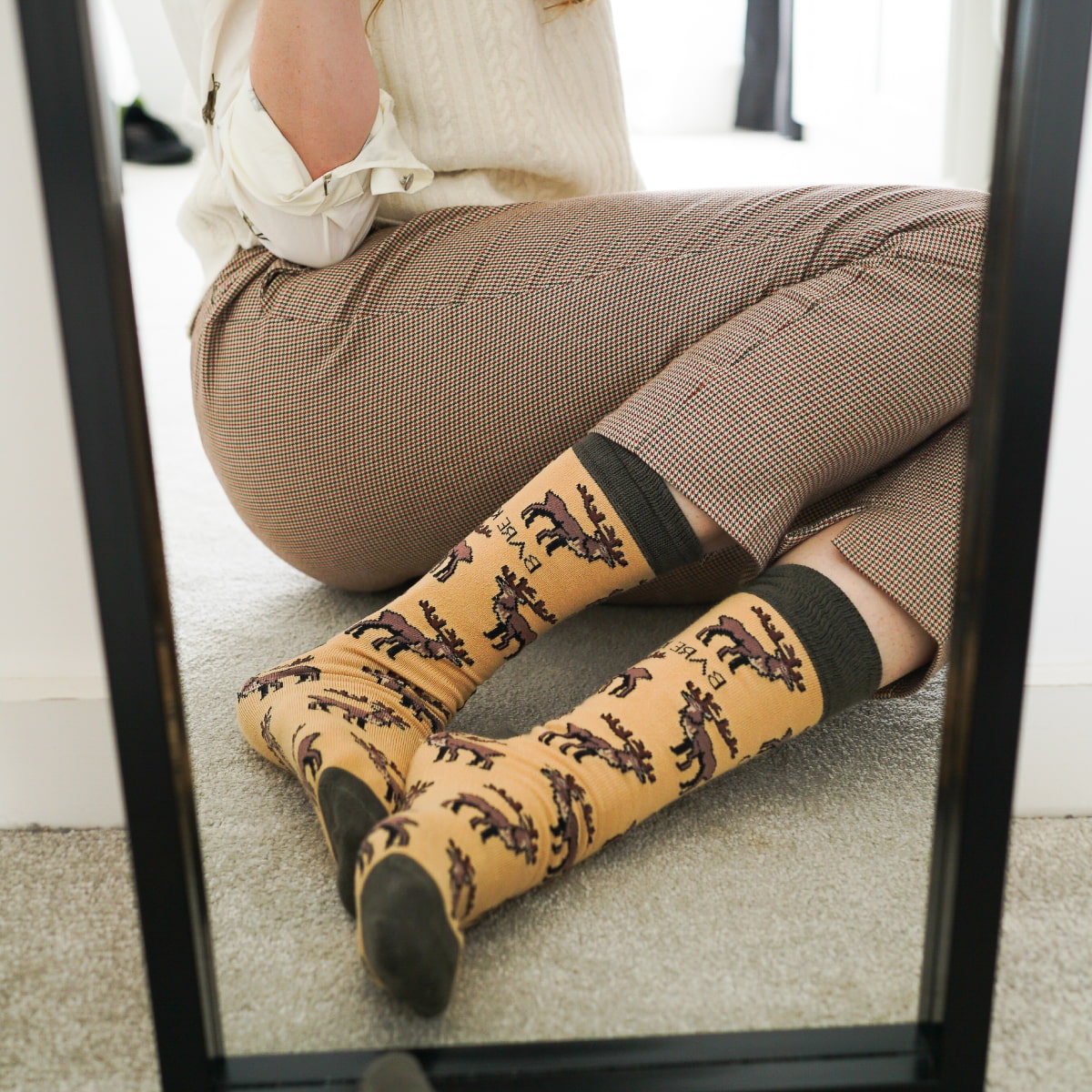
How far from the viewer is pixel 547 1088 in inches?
17.3

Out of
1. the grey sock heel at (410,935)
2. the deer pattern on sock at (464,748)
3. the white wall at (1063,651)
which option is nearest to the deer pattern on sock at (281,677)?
the deer pattern on sock at (464,748)

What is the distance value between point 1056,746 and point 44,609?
2.09ft

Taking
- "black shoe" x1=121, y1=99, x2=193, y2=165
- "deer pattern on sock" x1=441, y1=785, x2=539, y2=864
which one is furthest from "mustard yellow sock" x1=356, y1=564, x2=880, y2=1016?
"black shoe" x1=121, y1=99, x2=193, y2=165

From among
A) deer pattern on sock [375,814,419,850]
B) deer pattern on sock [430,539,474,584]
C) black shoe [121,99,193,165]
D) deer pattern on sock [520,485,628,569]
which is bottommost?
black shoe [121,99,193,165]

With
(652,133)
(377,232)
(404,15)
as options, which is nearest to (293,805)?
(377,232)

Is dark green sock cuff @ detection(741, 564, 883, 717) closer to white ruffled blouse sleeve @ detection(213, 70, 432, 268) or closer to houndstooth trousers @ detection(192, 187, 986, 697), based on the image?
houndstooth trousers @ detection(192, 187, 986, 697)

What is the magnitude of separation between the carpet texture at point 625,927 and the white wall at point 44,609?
4 centimetres

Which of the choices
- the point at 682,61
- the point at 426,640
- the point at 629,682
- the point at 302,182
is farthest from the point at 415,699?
the point at 682,61

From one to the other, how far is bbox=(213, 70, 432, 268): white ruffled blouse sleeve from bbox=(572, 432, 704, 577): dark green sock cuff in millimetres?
283

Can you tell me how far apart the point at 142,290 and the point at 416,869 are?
1.82m

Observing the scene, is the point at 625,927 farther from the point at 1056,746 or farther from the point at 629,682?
the point at 1056,746

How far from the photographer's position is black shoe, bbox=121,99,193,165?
9.63ft

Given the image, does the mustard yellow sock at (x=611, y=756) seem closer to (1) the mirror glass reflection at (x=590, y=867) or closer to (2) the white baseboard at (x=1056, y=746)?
(1) the mirror glass reflection at (x=590, y=867)

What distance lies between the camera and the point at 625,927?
22.4 inches
